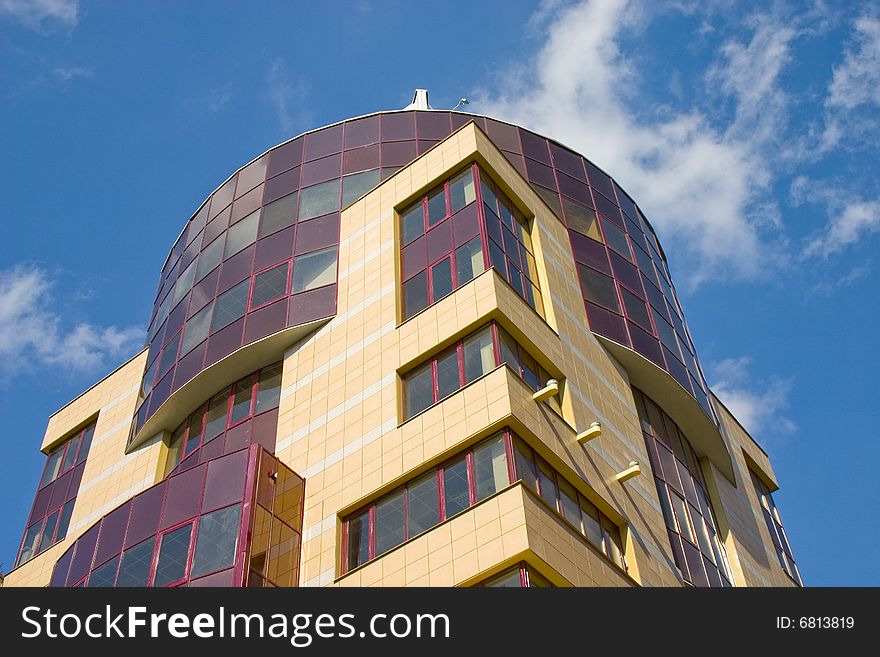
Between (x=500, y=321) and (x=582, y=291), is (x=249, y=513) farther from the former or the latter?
(x=582, y=291)

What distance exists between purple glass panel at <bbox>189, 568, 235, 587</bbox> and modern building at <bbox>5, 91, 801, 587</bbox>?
5 centimetres

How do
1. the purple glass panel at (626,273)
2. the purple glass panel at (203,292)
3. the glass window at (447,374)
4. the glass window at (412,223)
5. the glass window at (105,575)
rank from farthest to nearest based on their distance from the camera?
the purple glass panel at (626,273) → the purple glass panel at (203,292) → the glass window at (412,223) → the glass window at (447,374) → the glass window at (105,575)

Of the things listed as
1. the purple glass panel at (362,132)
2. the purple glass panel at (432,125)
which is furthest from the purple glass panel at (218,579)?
the purple glass panel at (432,125)

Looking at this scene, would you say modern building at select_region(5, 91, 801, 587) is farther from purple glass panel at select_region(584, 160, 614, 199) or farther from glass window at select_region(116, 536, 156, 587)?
purple glass panel at select_region(584, 160, 614, 199)

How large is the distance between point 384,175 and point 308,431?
12216 mm

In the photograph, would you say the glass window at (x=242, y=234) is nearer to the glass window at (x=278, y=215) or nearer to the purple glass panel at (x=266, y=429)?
the glass window at (x=278, y=215)

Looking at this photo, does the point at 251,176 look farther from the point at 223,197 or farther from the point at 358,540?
the point at 358,540

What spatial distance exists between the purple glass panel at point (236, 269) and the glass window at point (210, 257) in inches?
34.0

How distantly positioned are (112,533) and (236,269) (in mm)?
Result: 11934

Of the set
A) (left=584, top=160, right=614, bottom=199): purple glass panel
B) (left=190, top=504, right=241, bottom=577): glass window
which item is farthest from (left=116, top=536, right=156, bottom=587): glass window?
(left=584, top=160, right=614, bottom=199): purple glass panel

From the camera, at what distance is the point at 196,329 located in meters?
37.6

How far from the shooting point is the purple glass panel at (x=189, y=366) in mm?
36031
